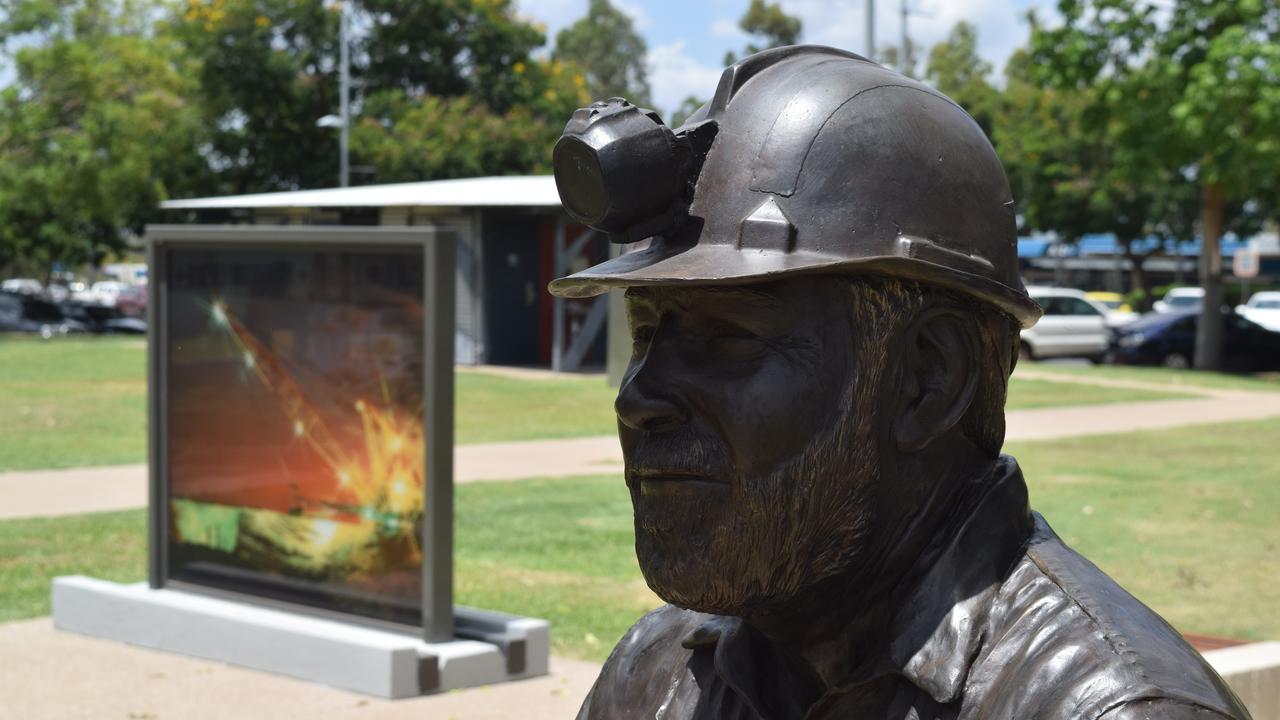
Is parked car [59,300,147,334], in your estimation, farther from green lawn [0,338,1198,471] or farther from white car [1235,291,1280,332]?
white car [1235,291,1280,332]

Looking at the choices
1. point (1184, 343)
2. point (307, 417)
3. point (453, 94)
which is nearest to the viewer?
point (307, 417)

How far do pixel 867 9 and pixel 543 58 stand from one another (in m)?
26.1

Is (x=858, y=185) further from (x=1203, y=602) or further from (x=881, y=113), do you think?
(x=1203, y=602)

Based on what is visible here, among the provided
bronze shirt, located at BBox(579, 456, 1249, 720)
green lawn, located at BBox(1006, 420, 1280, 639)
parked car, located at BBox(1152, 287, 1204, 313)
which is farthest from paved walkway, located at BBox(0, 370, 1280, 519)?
parked car, located at BBox(1152, 287, 1204, 313)

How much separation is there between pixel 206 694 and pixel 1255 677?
4.19m

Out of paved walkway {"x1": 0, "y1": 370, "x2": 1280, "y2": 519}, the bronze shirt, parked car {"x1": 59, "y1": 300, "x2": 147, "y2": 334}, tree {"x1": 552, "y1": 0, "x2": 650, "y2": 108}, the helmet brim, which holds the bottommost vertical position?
parked car {"x1": 59, "y1": 300, "x2": 147, "y2": 334}

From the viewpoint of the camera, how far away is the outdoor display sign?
694 centimetres

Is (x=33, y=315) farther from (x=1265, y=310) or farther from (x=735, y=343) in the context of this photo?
(x=735, y=343)

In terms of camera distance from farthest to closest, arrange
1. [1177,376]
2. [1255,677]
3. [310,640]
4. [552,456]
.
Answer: [1177,376] < [552,456] < [310,640] < [1255,677]

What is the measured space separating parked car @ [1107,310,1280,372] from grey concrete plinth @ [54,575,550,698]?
81.4 ft

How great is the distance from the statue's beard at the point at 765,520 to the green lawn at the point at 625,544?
573 centimetres

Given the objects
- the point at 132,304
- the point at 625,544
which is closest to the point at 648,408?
the point at 625,544

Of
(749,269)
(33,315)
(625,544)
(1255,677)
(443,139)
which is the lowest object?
(33,315)

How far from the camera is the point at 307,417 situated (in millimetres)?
7512
